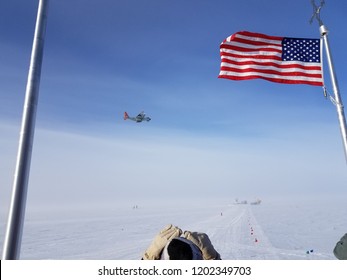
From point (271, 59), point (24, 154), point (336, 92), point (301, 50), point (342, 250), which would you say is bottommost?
point (342, 250)

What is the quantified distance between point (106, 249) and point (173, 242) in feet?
50.7

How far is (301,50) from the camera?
8.09 meters

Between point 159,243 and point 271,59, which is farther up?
point 271,59

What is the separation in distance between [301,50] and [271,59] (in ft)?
3.04

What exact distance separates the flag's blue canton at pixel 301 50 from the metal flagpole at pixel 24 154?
6604 millimetres

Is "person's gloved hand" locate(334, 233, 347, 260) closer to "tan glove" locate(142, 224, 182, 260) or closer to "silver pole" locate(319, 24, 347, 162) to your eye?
"tan glove" locate(142, 224, 182, 260)

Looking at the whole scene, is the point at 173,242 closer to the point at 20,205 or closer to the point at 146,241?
the point at 20,205

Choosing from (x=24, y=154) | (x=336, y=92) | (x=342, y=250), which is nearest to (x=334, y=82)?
(x=336, y=92)

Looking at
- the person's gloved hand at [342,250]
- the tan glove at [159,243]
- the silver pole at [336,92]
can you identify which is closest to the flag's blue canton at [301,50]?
the silver pole at [336,92]

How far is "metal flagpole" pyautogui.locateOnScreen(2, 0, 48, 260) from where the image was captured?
11.8ft

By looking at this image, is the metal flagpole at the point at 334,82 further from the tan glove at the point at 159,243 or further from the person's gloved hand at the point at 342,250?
the tan glove at the point at 159,243

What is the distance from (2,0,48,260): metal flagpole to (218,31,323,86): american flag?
5135 millimetres

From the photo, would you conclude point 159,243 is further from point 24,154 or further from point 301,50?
point 301,50
